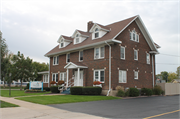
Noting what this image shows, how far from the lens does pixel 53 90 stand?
24.3 metres

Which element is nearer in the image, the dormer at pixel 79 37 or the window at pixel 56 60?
the dormer at pixel 79 37

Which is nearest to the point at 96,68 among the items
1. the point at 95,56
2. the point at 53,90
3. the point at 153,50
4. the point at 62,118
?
the point at 95,56

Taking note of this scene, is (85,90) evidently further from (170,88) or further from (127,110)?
(170,88)

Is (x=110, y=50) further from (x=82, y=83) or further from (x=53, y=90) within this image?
(x=53, y=90)

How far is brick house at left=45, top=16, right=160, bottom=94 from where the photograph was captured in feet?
70.9

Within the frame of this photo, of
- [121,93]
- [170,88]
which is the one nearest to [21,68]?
[121,93]

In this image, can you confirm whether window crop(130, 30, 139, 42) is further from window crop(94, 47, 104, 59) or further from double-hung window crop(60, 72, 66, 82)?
double-hung window crop(60, 72, 66, 82)

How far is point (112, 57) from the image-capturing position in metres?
21.3

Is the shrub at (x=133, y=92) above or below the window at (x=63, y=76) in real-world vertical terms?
below

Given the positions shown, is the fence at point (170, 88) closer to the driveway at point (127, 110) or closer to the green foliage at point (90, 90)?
the green foliage at point (90, 90)

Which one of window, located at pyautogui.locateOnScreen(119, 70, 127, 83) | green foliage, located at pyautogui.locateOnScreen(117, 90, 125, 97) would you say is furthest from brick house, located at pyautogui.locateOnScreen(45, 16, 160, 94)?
green foliage, located at pyautogui.locateOnScreen(117, 90, 125, 97)

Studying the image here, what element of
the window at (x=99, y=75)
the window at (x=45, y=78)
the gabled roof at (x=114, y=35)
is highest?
the gabled roof at (x=114, y=35)

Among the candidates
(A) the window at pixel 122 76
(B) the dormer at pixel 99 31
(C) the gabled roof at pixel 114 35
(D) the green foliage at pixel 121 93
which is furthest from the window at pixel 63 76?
(D) the green foliage at pixel 121 93

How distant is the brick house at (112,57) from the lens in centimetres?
2162
